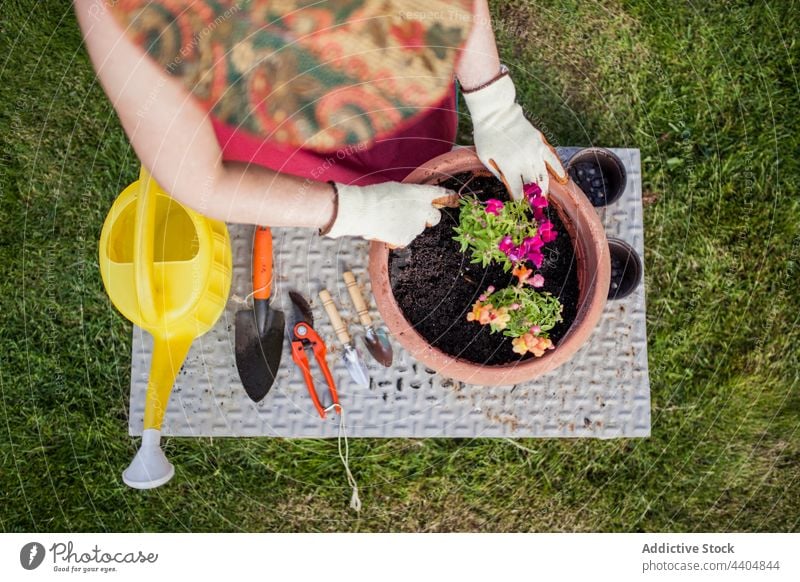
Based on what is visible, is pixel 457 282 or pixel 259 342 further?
pixel 259 342

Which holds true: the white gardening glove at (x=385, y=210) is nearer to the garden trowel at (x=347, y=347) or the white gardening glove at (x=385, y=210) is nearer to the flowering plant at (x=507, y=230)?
the flowering plant at (x=507, y=230)

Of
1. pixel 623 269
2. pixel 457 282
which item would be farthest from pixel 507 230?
pixel 623 269

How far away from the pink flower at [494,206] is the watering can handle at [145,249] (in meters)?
0.57

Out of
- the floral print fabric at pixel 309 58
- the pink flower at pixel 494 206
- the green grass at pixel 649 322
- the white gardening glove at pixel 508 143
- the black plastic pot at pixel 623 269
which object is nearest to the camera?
the floral print fabric at pixel 309 58

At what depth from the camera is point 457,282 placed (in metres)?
1.27

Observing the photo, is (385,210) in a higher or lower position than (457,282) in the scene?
higher

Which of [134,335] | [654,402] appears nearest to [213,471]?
[134,335]

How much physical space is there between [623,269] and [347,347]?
59 cm

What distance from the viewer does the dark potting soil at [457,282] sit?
1.25 m

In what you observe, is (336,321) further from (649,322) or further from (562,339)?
(649,322)

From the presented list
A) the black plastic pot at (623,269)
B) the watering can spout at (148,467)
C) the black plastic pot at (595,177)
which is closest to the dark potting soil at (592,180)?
the black plastic pot at (595,177)

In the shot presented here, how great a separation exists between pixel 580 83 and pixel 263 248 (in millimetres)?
839

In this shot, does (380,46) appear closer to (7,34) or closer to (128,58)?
(128,58)

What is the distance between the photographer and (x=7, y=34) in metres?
1.59
